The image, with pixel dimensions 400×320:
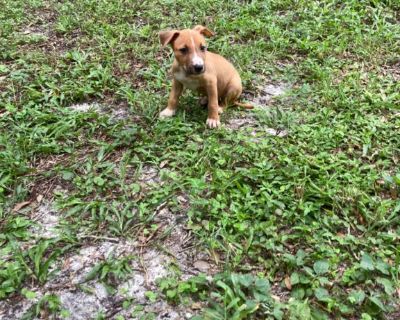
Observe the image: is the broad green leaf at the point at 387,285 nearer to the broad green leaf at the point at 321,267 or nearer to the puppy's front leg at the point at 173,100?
the broad green leaf at the point at 321,267

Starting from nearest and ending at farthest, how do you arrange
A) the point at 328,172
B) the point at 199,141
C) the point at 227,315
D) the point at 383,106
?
the point at 227,315
the point at 328,172
the point at 199,141
the point at 383,106

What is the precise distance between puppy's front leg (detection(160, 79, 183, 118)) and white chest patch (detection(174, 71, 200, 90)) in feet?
0.50

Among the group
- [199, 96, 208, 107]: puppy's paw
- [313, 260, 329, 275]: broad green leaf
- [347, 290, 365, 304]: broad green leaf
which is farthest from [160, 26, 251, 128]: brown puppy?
[347, 290, 365, 304]: broad green leaf

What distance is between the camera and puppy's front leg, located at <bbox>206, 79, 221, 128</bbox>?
16.0 ft

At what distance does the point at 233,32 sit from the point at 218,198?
148 inches

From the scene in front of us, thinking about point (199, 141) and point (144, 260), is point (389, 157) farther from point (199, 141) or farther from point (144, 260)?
point (144, 260)

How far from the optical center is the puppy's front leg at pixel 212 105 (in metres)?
4.86

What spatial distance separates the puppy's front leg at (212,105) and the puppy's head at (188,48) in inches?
12.5

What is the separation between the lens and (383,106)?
5316 mm

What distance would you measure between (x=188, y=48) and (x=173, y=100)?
0.76m

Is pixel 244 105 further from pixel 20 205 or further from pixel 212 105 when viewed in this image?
pixel 20 205

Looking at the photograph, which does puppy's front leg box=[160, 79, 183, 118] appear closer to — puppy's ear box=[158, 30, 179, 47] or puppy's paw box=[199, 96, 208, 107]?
puppy's paw box=[199, 96, 208, 107]

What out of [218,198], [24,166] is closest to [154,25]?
A: [24,166]

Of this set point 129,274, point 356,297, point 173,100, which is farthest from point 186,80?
point 356,297
